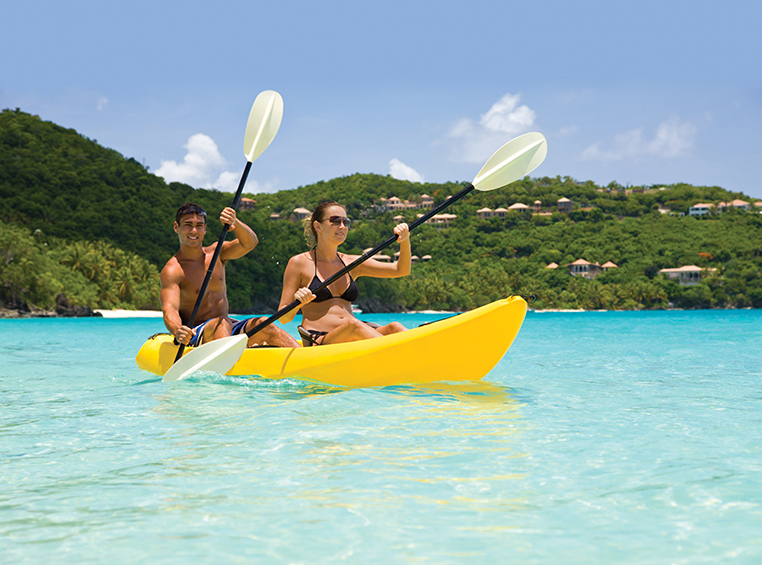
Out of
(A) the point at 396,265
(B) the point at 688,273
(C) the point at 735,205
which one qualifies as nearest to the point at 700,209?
(C) the point at 735,205

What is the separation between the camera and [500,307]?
4348 millimetres

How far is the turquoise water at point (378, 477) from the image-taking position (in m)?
1.87

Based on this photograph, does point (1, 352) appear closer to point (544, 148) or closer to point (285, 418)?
point (285, 418)

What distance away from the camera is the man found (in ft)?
16.5

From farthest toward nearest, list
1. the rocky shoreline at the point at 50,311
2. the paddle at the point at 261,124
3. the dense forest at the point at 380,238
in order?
the dense forest at the point at 380,238, the rocky shoreline at the point at 50,311, the paddle at the point at 261,124

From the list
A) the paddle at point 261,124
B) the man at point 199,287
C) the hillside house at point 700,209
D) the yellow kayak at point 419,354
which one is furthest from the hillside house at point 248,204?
the yellow kayak at point 419,354

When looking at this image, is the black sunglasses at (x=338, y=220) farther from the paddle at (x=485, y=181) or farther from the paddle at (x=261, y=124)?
the paddle at (x=261, y=124)

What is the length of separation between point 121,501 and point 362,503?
823mm

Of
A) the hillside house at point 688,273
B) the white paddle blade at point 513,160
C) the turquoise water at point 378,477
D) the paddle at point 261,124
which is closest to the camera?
the turquoise water at point 378,477

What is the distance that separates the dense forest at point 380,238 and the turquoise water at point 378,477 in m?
30.8

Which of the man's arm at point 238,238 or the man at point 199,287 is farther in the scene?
the man at point 199,287

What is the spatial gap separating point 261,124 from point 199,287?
1.58 metres

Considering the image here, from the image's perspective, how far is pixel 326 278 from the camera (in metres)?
4.77

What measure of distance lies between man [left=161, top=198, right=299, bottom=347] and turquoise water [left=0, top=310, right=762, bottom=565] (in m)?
0.49
